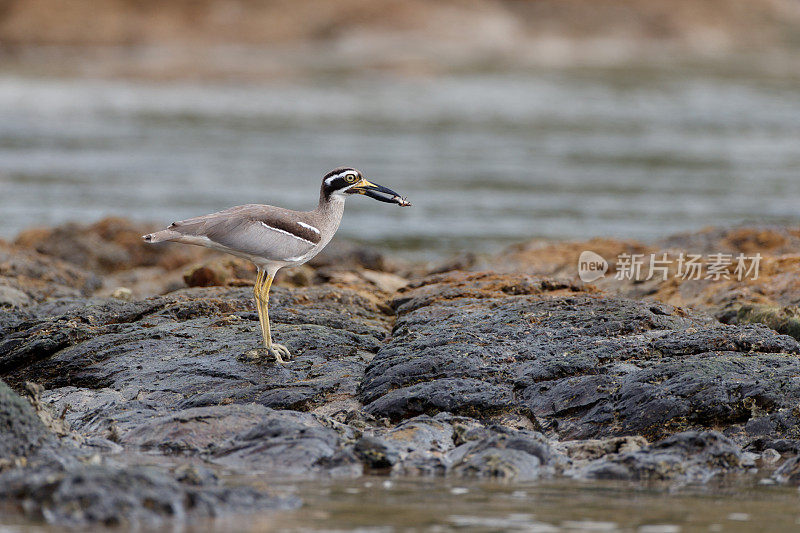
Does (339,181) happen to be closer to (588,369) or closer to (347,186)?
(347,186)

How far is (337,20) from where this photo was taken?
5566cm

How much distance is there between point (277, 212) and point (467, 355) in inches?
66.8

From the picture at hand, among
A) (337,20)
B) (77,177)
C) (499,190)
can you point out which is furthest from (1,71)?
(499,190)

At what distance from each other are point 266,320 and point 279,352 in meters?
0.27

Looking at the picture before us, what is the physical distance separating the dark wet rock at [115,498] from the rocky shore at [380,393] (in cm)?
1

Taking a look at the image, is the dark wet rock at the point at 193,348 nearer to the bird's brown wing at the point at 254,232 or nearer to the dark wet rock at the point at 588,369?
the dark wet rock at the point at 588,369

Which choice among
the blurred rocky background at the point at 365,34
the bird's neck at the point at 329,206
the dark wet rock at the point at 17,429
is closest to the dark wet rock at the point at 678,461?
the bird's neck at the point at 329,206

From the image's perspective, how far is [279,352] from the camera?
26.4ft

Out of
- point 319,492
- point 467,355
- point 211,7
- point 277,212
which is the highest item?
point 211,7

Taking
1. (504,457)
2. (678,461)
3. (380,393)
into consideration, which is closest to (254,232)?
(380,393)

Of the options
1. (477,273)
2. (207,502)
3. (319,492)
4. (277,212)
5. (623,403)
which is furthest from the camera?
(477,273)

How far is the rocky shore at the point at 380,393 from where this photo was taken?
21.5 ft

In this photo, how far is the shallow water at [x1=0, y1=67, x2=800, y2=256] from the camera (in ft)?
65.6

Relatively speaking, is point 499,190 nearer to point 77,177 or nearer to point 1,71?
point 77,177
